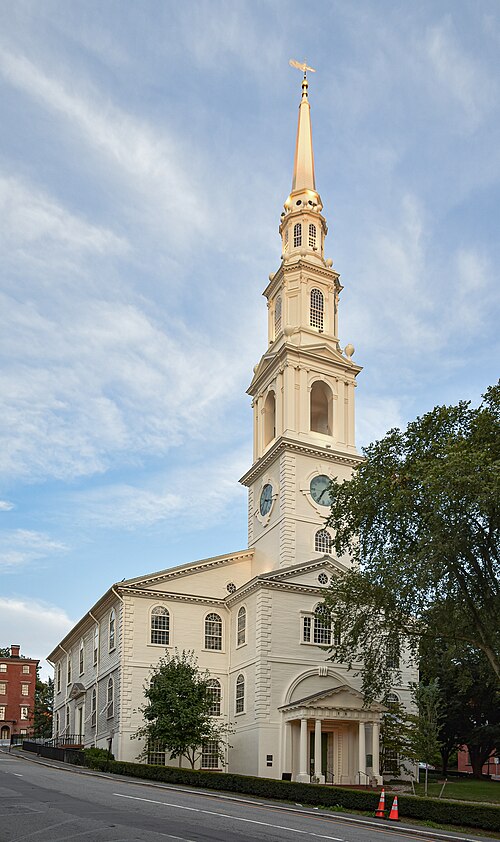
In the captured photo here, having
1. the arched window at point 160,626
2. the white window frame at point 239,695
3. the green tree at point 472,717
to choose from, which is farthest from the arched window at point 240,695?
the green tree at point 472,717

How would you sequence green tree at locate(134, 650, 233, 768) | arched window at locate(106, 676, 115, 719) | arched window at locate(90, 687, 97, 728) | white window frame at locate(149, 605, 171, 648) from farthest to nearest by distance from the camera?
1. arched window at locate(90, 687, 97, 728)
2. arched window at locate(106, 676, 115, 719)
3. white window frame at locate(149, 605, 171, 648)
4. green tree at locate(134, 650, 233, 768)

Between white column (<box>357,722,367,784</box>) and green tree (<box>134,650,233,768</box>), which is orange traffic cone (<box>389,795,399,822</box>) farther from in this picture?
white column (<box>357,722,367,784</box>)

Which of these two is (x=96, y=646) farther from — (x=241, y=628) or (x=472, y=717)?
(x=472, y=717)

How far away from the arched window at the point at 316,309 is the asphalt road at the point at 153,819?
3184 centimetres

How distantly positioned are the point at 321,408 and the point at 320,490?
6.79 meters

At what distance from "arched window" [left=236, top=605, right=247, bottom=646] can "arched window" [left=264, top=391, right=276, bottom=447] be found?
11161 millimetres

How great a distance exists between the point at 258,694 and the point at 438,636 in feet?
45.4

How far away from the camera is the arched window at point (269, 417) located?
5316cm

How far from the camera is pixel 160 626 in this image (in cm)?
4659

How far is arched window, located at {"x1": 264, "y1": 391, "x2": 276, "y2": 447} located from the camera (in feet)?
174

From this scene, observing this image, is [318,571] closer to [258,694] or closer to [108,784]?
[258,694]

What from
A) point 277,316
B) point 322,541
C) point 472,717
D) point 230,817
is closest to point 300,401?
point 277,316

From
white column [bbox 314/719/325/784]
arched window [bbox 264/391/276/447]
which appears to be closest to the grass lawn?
white column [bbox 314/719/325/784]

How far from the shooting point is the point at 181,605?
4738 cm
